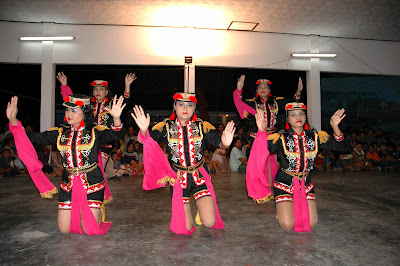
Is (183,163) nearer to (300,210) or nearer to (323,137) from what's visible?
(300,210)

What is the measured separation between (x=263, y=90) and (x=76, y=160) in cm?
339

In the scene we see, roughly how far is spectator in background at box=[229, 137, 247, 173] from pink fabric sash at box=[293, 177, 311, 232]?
16.0 feet

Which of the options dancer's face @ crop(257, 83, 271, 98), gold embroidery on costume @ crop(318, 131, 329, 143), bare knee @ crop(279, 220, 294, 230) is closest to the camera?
bare knee @ crop(279, 220, 294, 230)

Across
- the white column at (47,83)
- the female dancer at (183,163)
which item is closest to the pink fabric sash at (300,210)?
the female dancer at (183,163)

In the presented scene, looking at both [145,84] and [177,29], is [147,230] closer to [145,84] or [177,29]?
[177,29]

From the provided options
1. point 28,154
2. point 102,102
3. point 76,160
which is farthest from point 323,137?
point 102,102

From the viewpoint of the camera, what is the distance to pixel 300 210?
324 centimetres

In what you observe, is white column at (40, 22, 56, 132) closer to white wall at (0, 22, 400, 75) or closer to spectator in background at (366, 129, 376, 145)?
white wall at (0, 22, 400, 75)

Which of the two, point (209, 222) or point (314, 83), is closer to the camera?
point (209, 222)

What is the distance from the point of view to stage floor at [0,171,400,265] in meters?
2.55

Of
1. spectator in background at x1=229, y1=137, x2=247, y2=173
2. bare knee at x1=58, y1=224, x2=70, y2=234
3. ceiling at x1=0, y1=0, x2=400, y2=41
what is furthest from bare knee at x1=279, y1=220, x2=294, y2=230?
ceiling at x1=0, y1=0, x2=400, y2=41

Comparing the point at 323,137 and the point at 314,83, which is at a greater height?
the point at 314,83

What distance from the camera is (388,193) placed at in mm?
5352

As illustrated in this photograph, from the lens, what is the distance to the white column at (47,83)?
25.4 feet
